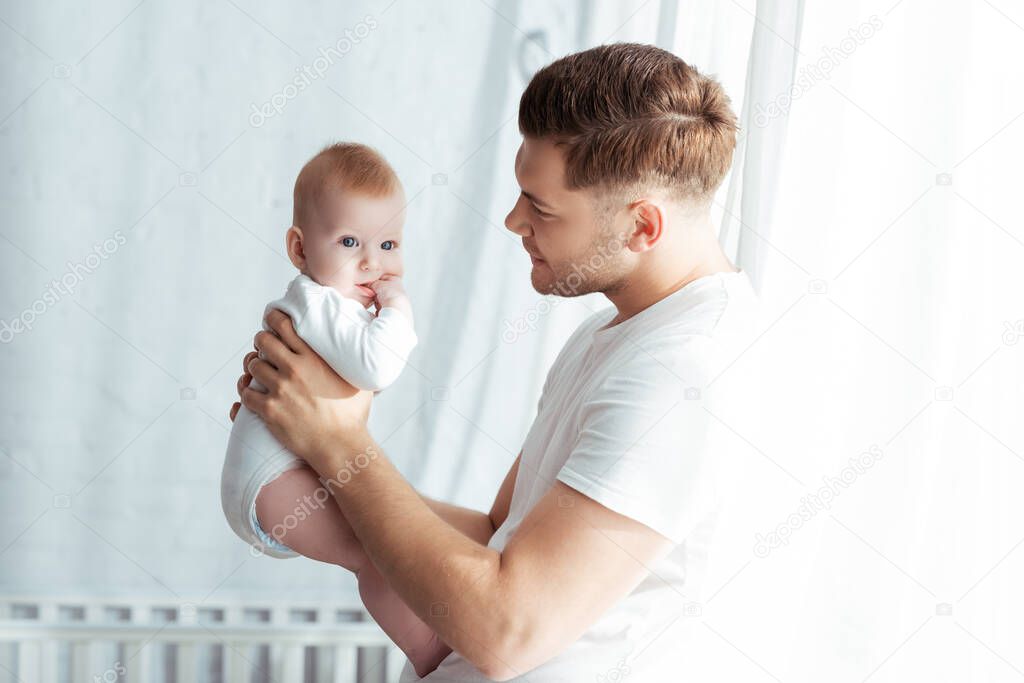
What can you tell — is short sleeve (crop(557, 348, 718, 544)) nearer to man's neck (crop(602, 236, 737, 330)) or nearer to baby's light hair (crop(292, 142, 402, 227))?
man's neck (crop(602, 236, 737, 330))

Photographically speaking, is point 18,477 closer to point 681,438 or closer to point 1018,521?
point 681,438

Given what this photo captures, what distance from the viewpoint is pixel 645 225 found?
3.28 feet

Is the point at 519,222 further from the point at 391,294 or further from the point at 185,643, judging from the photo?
the point at 185,643

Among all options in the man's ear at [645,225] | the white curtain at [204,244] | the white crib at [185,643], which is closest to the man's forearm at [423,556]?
the man's ear at [645,225]

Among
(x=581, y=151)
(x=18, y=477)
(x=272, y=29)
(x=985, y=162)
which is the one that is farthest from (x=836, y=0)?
(x=18, y=477)

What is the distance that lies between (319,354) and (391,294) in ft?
0.38

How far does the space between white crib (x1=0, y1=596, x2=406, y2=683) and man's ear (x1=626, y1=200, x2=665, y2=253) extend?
1.13 meters

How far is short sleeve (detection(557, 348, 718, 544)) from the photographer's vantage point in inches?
33.3

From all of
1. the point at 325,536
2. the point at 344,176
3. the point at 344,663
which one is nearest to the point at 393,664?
the point at 344,663

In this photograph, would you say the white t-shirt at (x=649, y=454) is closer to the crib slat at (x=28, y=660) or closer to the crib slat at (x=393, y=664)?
the crib slat at (x=393, y=664)

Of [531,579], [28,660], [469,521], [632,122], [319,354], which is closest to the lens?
[531,579]

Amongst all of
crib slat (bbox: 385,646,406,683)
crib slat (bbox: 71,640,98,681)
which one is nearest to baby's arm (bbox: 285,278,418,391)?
crib slat (bbox: 385,646,406,683)

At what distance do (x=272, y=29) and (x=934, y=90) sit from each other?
121 cm

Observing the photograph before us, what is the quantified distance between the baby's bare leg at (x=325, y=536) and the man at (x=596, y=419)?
0.18 ft
